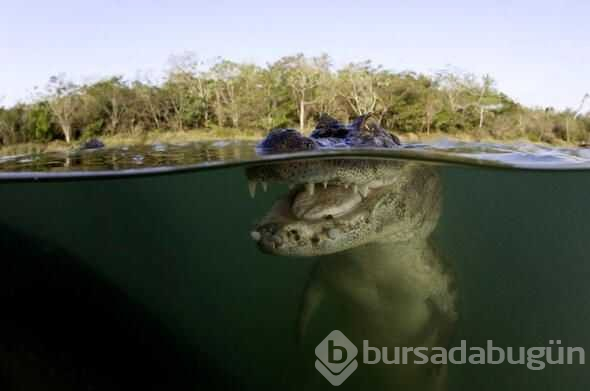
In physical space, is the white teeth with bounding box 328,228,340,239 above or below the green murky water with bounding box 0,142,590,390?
above

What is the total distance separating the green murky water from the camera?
22.9 ft

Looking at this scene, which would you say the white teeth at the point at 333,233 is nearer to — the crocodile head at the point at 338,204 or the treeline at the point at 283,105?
the crocodile head at the point at 338,204

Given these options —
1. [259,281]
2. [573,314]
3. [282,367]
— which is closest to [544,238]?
[573,314]

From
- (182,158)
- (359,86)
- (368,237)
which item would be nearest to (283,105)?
(359,86)

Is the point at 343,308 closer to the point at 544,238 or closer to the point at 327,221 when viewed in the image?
the point at 327,221

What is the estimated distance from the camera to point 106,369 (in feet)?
24.2

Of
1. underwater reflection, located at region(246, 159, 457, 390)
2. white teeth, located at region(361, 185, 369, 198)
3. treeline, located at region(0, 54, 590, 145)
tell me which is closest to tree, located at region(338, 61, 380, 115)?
treeline, located at region(0, 54, 590, 145)

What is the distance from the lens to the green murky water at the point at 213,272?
699cm

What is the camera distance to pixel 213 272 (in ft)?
58.9

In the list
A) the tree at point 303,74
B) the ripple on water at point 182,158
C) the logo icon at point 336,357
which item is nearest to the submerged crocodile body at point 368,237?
the logo icon at point 336,357

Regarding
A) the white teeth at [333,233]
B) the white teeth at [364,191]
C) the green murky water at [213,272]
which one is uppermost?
the white teeth at [364,191]

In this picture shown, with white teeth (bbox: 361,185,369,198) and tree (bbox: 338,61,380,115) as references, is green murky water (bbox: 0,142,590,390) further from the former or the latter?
tree (bbox: 338,61,380,115)

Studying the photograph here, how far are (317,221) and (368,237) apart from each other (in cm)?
61

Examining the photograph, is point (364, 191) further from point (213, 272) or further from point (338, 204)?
point (213, 272)
